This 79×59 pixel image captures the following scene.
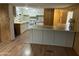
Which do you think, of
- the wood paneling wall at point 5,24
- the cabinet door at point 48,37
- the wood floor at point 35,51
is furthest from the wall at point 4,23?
the cabinet door at point 48,37

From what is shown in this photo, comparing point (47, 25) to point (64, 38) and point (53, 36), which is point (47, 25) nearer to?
point (53, 36)

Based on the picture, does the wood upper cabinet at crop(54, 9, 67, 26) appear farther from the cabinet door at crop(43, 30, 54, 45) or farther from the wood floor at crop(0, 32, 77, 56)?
the wood floor at crop(0, 32, 77, 56)

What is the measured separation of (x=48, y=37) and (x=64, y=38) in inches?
26.3

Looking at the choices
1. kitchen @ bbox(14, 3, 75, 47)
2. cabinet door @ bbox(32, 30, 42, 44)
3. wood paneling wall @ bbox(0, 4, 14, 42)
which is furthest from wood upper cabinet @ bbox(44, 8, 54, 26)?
wood paneling wall @ bbox(0, 4, 14, 42)

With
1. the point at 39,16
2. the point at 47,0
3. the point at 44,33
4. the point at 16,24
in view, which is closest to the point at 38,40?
the point at 44,33

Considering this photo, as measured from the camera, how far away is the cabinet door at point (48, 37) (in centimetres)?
489

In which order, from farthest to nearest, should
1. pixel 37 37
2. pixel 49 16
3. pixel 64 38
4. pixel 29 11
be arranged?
1. pixel 29 11
2. pixel 49 16
3. pixel 37 37
4. pixel 64 38

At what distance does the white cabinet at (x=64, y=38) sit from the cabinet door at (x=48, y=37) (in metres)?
0.17

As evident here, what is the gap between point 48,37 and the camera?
4988mm

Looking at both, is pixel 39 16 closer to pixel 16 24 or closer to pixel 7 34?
pixel 16 24

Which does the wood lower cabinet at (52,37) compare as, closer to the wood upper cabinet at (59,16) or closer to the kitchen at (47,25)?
the kitchen at (47,25)

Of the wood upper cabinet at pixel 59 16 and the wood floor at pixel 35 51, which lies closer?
the wood floor at pixel 35 51

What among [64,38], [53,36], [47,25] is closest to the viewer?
[64,38]

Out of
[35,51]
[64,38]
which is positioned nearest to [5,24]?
[35,51]
